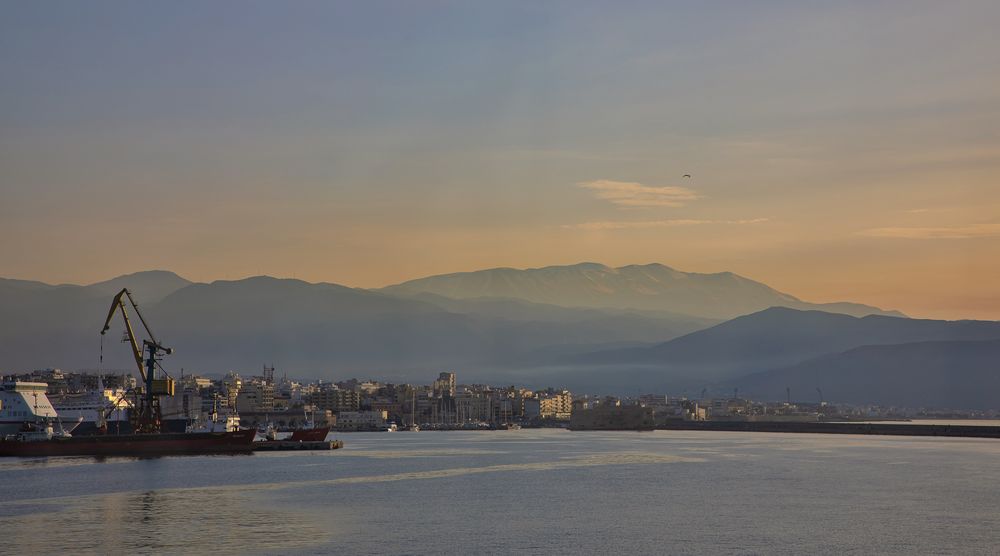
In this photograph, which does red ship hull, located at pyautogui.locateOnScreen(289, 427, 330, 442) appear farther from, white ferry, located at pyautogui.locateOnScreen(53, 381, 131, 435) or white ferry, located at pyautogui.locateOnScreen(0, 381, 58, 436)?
white ferry, located at pyautogui.locateOnScreen(0, 381, 58, 436)

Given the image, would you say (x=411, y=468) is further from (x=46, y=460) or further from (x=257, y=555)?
(x=257, y=555)

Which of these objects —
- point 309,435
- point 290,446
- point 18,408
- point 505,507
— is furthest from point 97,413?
point 505,507

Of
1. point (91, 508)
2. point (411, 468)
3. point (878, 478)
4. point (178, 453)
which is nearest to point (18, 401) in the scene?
point (178, 453)

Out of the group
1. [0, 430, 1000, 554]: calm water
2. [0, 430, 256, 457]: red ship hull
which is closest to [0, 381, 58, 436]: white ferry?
[0, 430, 256, 457]: red ship hull

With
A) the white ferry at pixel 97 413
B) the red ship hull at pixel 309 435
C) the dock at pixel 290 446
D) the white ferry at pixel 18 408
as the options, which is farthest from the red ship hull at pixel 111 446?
the red ship hull at pixel 309 435

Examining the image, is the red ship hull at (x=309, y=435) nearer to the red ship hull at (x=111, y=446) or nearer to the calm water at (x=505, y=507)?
the red ship hull at (x=111, y=446)

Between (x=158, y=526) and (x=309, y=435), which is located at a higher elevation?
(x=309, y=435)

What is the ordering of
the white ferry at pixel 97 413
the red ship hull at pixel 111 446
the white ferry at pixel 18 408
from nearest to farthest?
the red ship hull at pixel 111 446 → the white ferry at pixel 18 408 → the white ferry at pixel 97 413

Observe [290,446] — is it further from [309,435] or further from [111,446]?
[111,446]
